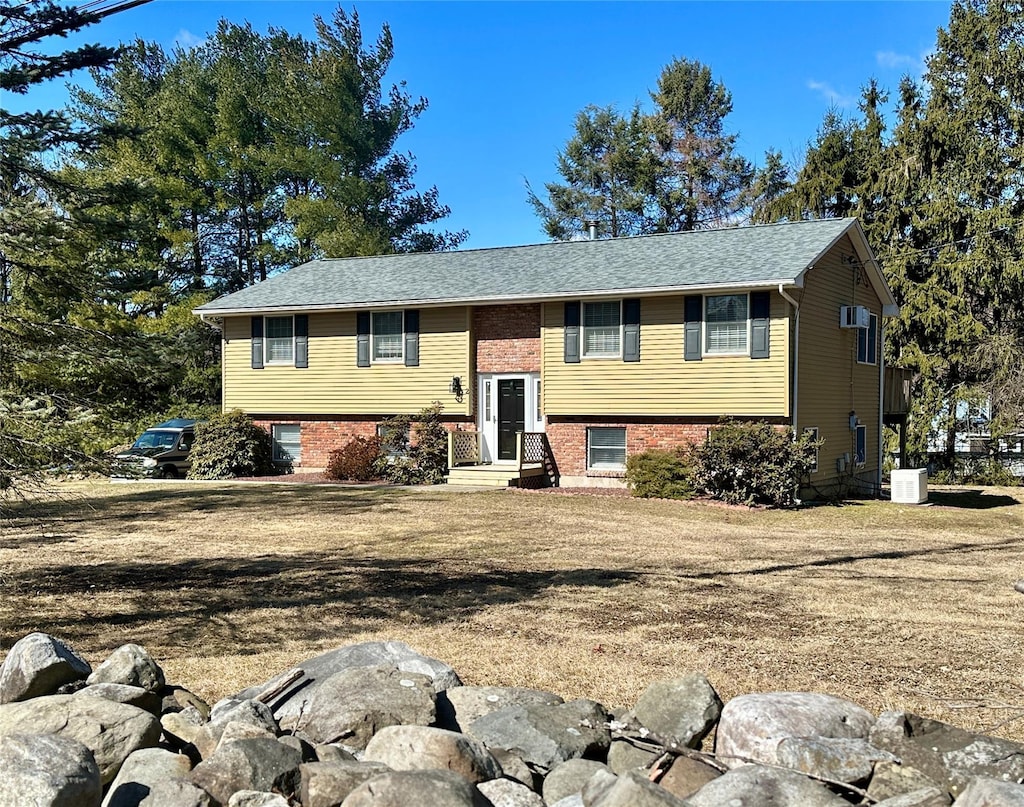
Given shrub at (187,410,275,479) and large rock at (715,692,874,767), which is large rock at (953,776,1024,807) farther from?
shrub at (187,410,275,479)

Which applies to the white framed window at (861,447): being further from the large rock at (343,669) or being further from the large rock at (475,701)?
the large rock at (475,701)

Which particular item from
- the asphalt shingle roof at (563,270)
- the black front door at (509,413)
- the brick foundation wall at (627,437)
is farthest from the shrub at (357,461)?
the brick foundation wall at (627,437)

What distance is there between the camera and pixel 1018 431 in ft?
96.5

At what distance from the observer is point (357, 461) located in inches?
911

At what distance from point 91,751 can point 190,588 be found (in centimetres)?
535

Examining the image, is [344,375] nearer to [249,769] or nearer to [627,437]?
[627,437]

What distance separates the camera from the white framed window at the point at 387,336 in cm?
2400

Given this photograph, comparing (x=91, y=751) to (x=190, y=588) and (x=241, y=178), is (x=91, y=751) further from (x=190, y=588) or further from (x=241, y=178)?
(x=241, y=178)

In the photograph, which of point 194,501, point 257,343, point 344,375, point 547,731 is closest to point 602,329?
point 344,375

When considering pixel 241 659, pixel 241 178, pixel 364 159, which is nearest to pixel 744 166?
pixel 364 159

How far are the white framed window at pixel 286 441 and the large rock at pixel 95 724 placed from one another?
2061 cm

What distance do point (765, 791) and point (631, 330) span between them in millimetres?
17444

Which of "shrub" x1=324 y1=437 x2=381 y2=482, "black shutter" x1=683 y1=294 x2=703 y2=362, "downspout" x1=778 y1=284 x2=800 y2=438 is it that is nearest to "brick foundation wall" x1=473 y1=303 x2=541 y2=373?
"shrub" x1=324 y1=437 x2=381 y2=482

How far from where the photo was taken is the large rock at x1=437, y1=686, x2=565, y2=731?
534 centimetres
